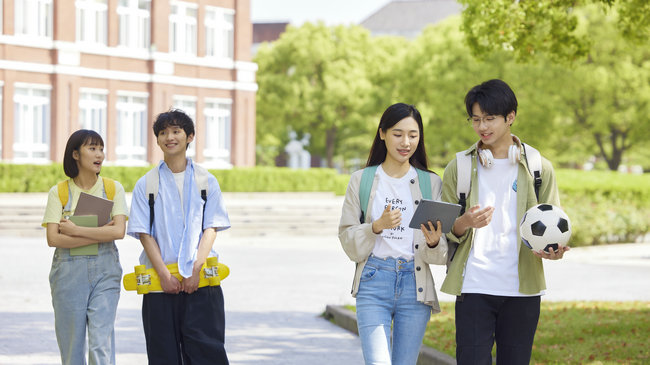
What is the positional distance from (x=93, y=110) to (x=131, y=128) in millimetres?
1776

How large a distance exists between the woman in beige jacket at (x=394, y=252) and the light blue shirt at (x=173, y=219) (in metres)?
0.91

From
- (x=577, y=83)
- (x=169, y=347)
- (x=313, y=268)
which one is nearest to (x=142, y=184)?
(x=169, y=347)

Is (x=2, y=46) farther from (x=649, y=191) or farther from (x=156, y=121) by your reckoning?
(x=156, y=121)

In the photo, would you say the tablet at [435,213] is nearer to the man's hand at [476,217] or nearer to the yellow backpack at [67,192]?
the man's hand at [476,217]

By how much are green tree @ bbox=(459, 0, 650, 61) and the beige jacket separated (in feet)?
17.0

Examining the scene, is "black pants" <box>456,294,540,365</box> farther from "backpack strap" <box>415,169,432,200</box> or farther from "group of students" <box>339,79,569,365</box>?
"backpack strap" <box>415,169,432,200</box>

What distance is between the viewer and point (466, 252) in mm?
4309

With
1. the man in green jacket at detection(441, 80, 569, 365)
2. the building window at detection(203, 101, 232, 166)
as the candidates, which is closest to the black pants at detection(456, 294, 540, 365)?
the man in green jacket at detection(441, 80, 569, 365)

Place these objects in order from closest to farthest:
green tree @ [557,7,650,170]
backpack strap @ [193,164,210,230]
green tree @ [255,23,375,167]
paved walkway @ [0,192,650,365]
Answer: backpack strap @ [193,164,210,230]
paved walkway @ [0,192,650,365]
green tree @ [557,7,650,170]
green tree @ [255,23,375,167]

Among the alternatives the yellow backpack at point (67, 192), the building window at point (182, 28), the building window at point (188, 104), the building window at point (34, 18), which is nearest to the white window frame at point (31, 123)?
the building window at point (34, 18)

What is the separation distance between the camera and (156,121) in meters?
4.96

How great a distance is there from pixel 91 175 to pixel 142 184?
0.66m

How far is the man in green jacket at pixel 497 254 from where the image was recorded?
4.27 meters

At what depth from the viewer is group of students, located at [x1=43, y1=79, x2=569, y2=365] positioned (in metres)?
4.28
